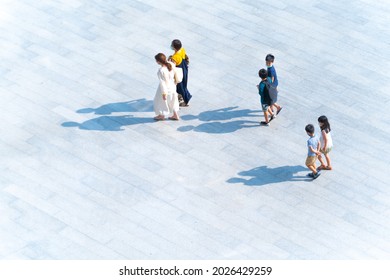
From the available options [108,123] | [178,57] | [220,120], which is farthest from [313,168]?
[108,123]

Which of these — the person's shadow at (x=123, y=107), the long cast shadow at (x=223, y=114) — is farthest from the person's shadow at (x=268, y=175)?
the person's shadow at (x=123, y=107)

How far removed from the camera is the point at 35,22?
800 inches

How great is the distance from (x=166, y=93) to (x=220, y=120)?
1.48 meters

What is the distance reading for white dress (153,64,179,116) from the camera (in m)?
16.6

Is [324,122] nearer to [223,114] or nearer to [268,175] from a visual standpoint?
[268,175]

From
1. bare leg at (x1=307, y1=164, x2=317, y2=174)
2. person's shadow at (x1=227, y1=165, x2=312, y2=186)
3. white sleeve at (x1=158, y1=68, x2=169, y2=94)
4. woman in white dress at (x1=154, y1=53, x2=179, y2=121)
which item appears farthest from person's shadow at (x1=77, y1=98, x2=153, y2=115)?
bare leg at (x1=307, y1=164, x2=317, y2=174)

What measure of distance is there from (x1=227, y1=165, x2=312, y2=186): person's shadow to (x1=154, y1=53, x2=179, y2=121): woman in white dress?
2143mm

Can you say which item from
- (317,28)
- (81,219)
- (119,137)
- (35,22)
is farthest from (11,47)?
(317,28)

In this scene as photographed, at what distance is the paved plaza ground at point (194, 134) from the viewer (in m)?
14.9

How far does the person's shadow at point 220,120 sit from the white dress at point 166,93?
51 cm

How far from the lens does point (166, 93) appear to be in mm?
16797

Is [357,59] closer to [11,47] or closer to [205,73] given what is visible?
[205,73]

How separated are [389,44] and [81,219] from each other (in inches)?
370

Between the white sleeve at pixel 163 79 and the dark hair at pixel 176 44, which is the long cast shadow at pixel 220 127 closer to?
the white sleeve at pixel 163 79
